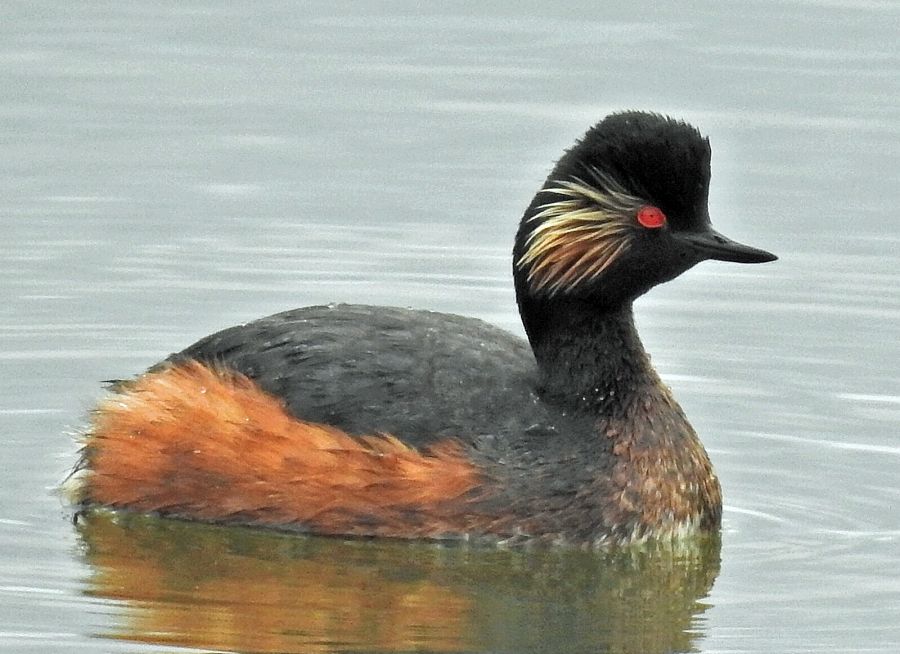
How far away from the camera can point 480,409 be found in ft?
40.1

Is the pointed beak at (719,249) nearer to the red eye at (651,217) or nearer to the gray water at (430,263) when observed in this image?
the red eye at (651,217)

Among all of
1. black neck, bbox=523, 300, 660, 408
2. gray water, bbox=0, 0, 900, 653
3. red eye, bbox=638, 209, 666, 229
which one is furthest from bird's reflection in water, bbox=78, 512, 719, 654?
red eye, bbox=638, 209, 666, 229

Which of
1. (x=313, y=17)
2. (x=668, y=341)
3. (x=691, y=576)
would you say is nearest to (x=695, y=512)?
(x=691, y=576)

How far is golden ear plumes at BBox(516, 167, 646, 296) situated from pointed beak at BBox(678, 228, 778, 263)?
30cm

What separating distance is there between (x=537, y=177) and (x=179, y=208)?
102 inches

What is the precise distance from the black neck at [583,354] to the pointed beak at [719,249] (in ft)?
1.71

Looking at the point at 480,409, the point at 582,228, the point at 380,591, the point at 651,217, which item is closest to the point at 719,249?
the point at 651,217

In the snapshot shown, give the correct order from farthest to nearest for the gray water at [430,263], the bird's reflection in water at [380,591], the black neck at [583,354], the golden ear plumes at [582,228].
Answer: the black neck at [583,354] → the golden ear plumes at [582,228] → the gray water at [430,263] → the bird's reflection in water at [380,591]

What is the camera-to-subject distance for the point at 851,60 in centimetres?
2067

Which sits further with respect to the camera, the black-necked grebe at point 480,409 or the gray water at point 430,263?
the black-necked grebe at point 480,409

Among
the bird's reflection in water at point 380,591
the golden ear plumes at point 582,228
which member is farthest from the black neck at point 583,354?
the bird's reflection in water at point 380,591

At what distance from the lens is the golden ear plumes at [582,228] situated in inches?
486

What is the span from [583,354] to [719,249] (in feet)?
2.81

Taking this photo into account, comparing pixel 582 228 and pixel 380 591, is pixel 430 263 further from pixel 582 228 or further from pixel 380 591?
pixel 380 591
